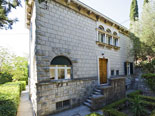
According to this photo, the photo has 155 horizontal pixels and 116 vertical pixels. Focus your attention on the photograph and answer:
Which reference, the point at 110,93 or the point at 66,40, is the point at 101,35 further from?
the point at 110,93

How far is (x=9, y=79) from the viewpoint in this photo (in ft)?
44.0

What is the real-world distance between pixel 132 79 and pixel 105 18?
7.92 meters

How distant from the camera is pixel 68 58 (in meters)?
5.27

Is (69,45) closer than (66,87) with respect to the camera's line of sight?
No

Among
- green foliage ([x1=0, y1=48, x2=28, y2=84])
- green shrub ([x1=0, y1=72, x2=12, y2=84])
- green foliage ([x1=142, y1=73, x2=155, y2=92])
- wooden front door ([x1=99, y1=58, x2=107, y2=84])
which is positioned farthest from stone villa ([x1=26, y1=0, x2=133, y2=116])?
green shrub ([x1=0, y1=72, x2=12, y2=84])

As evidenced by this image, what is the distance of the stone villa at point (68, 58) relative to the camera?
4.30m

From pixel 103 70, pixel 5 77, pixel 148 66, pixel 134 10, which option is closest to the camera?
pixel 103 70

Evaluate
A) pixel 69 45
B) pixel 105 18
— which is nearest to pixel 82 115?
pixel 69 45

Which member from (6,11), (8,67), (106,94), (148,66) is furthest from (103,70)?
(8,67)

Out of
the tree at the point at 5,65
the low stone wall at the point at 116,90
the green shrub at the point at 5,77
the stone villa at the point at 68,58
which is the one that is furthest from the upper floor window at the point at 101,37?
the green shrub at the point at 5,77

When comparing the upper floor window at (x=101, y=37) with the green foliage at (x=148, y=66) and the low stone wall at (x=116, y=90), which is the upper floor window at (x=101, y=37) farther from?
the green foliage at (x=148, y=66)

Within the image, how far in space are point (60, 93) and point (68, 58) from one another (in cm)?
207

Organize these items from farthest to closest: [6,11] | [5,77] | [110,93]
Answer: [5,77] → [110,93] → [6,11]

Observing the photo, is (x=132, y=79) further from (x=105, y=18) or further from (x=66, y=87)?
(x=66, y=87)
